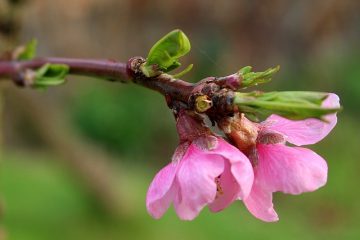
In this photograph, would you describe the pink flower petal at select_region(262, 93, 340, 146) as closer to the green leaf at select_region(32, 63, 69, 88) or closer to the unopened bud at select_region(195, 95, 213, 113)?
the unopened bud at select_region(195, 95, 213, 113)

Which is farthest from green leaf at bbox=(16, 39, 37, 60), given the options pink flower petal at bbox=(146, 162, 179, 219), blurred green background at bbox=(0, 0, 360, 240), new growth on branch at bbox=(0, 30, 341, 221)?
blurred green background at bbox=(0, 0, 360, 240)

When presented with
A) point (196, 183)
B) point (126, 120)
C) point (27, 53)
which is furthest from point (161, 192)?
point (126, 120)

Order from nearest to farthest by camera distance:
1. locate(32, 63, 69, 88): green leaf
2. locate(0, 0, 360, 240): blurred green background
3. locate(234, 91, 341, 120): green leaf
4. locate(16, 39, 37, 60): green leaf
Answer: locate(234, 91, 341, 120): green leaf < locate(32, 63, 69, 88): green leaf < locate(16, 39, 37, 60): green leaf < locate(0, 0, 360, 240): blurred green background

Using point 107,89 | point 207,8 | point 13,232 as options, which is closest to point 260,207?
point 13,232

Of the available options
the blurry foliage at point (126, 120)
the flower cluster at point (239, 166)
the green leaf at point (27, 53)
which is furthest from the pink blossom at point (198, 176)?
the blurry foliage at point (126, 120)

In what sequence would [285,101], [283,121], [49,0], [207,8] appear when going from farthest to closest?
[207,8], [49,0], [283,121], [285,101]

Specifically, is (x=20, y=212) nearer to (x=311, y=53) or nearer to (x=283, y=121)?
(x=283, y=121)

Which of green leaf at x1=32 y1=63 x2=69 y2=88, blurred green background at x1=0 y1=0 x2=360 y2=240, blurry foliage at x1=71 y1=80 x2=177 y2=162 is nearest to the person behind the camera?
green leaf at x1=32 y1=63 x2=69 y2=88
